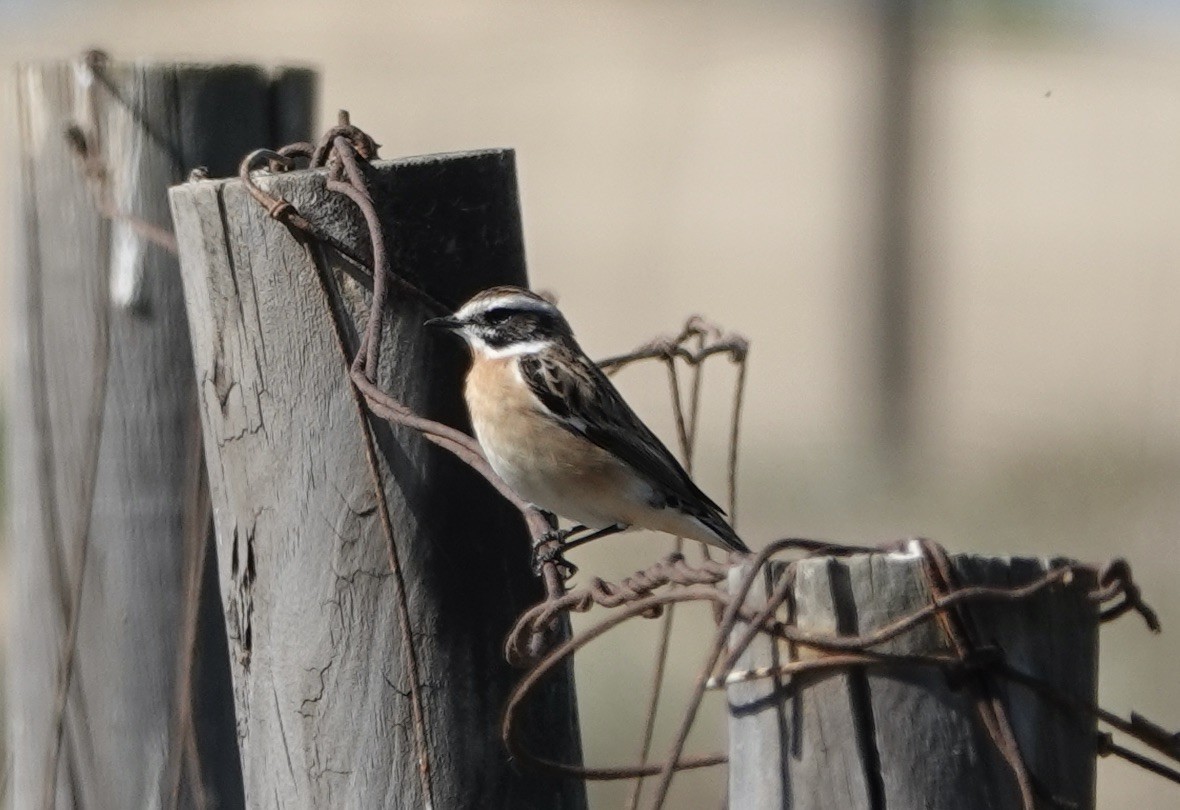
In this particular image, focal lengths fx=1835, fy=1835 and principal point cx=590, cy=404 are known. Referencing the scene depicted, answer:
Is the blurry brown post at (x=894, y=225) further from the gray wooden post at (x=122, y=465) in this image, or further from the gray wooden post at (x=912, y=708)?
the gray wooden post at (x=912, y=708)

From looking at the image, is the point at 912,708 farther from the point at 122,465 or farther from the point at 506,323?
the point at 122,465

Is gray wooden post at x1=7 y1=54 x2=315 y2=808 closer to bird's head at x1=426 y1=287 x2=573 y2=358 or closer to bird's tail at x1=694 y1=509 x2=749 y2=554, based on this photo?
bird's head at x1=426 y1=287 x2=573 y2=358

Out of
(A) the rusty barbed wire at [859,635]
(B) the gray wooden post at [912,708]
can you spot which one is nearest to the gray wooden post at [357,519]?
(A) the rusty barbed wire at [859,635]

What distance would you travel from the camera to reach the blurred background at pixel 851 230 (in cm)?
1209

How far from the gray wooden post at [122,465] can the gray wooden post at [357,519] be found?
0.84 m

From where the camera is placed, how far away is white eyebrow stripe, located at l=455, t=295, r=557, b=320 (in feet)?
11.5

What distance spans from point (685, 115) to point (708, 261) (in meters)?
4.34

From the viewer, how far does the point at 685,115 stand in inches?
909

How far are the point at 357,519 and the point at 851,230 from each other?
13841 mm

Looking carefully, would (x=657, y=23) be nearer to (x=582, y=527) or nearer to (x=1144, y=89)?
→ (x=1144, y=89)

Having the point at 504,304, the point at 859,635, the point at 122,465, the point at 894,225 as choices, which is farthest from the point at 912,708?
the point at 894,225

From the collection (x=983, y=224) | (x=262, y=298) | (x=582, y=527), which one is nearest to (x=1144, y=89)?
(x=983, y=224)

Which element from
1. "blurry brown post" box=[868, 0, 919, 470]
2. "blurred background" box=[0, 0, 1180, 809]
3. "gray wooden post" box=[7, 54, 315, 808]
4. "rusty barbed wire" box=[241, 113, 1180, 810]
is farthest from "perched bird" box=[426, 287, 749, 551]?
"blurry brown post" box=[868, 0, 919, 470]

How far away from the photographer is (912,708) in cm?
224
